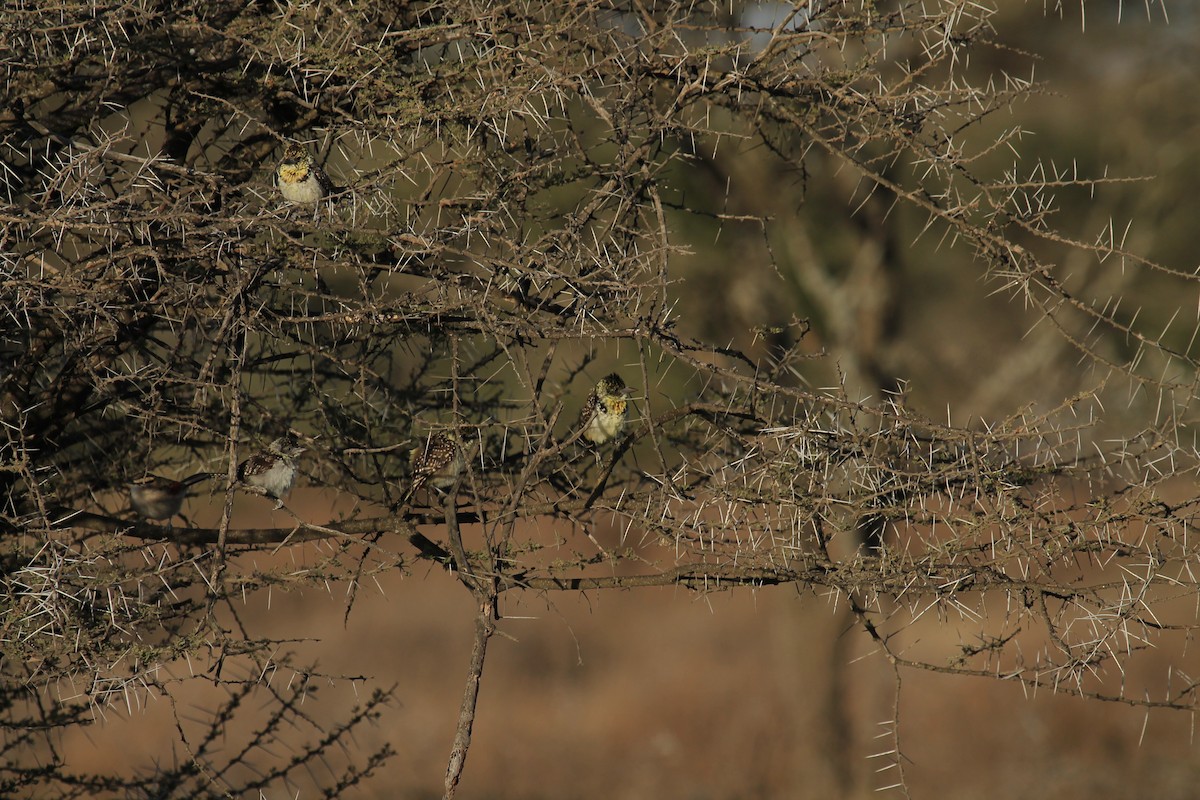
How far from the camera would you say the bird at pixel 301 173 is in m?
3.31

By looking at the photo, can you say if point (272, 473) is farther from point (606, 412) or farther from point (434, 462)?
point (606, 412)

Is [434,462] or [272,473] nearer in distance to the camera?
[434,462]

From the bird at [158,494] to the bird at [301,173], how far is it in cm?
113

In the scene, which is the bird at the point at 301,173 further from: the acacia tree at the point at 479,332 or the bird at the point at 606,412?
the bird at the point at 606,412

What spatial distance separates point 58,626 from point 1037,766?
1100cm

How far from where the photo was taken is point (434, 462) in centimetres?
392

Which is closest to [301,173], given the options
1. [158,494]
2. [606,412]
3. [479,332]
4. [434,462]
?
[479,332]

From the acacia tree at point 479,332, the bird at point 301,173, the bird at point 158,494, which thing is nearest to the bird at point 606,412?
the acacia tree at point 479,332

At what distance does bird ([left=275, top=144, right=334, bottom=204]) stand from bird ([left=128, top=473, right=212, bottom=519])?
113 cm

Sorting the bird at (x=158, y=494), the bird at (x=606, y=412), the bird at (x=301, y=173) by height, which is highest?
the bird at (x=301, y=173)

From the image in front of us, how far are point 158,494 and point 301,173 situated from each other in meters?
1.47

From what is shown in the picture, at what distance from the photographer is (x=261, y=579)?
10.1ft

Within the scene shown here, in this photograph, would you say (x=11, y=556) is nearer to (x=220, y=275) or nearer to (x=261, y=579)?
(x=261, y=579)

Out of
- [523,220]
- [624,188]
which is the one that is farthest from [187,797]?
[624,188]
